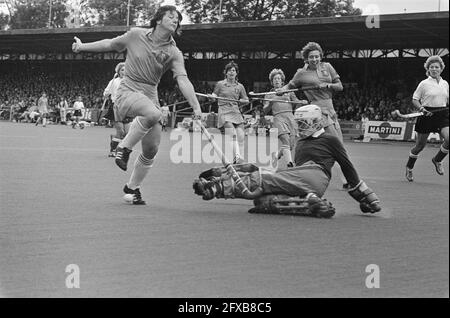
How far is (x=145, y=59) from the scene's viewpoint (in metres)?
8.16

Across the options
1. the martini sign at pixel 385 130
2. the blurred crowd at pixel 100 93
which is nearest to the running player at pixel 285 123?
the martini sign at pixel 385 130

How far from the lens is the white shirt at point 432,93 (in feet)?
38.6

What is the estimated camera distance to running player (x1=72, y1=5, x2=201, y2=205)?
8.06m

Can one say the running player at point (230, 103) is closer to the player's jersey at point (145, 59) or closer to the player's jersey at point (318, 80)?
the player's jersey at point (318, 80)

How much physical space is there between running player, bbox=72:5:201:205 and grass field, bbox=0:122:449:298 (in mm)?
598

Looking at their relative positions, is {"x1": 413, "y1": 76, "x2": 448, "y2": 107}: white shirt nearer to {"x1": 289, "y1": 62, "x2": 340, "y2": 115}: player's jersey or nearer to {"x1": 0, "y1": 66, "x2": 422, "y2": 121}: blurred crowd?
{"x1": 289, "y1": 62, "x2": 340, "y2": 115}: player's jersey

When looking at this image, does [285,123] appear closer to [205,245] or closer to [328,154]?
[328,154]

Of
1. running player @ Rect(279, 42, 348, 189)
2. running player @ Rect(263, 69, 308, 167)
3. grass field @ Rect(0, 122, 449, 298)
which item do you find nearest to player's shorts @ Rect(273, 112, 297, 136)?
running player @ Rect(263, 69, 308, 167)

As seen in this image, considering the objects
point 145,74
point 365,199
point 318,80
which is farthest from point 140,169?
point 318,80

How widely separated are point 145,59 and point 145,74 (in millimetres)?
173

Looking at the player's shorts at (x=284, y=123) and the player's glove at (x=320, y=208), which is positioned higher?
the player's shorts at (x=284, y=123)

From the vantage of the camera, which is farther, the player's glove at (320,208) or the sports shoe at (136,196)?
the sports shoe at (136,196)

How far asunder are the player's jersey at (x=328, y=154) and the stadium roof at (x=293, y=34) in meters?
22.5

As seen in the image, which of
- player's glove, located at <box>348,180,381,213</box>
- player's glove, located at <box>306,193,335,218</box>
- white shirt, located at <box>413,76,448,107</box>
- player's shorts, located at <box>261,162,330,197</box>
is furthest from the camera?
white shirt, located at <box>413,76,448,107</box>
